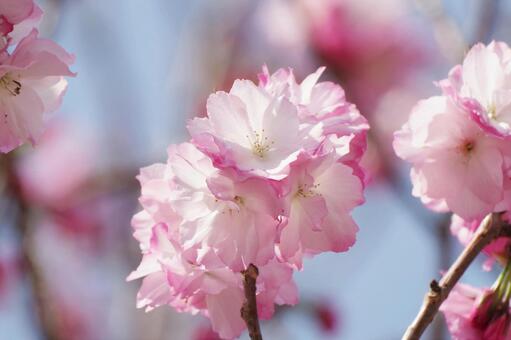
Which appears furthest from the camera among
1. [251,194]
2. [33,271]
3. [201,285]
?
[33,271]

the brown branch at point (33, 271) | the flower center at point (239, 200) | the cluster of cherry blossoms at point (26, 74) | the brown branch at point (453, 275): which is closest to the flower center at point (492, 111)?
the brown branch at point (453, 275)

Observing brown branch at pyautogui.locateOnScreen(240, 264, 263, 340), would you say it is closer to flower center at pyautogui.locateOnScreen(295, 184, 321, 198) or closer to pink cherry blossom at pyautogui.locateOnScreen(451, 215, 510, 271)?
flower center at pyautogui.locateOnScreen(295, 184, 321, 198)

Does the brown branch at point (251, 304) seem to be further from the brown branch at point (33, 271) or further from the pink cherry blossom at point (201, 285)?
the brown branch at point (33, 271)

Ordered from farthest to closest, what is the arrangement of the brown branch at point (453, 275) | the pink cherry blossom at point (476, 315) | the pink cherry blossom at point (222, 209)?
the pink cherry blossom at point (476, 315)
the brown branch at point (453, 275)
the pink cherry blossom at point (222, 209)

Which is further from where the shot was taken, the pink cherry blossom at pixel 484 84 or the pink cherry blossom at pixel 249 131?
the pink cherry blossom at pixel 484 84

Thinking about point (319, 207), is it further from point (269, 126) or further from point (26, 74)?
point (26, 74)

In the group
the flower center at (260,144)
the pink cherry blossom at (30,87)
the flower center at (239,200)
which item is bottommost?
the flower center at (239,200)

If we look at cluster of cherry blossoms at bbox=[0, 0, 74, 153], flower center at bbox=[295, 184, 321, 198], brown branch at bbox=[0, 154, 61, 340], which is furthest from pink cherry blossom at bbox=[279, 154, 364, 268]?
brown branch at bbox=[0, 154, 61, 340]

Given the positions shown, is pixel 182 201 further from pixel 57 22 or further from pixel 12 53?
pixel 57 22

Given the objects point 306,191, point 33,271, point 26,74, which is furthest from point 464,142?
point 33,271
